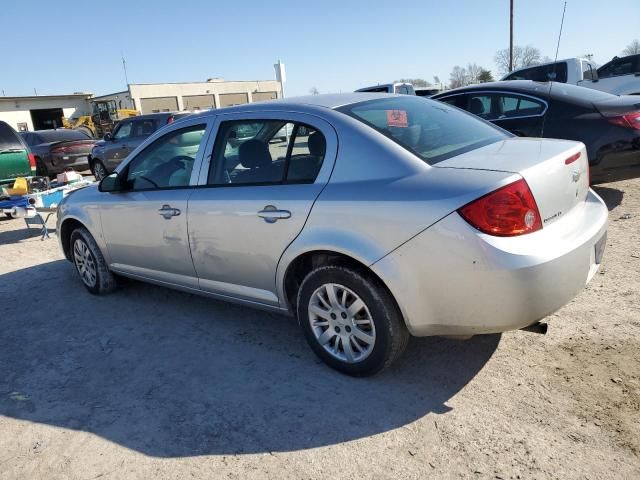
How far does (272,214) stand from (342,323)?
784 millimetres

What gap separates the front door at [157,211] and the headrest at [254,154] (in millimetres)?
359

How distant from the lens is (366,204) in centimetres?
271

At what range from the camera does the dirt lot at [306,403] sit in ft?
7.84

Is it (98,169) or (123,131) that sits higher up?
(123,131)

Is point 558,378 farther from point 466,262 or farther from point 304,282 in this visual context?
point 304,282

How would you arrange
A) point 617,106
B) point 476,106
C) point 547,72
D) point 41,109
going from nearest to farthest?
1. point 617,106
2. point 476,106
3. point 547,72
4. point 41,109

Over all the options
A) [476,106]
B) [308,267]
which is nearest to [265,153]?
[308,267]

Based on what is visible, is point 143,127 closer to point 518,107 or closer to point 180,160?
point 518,107

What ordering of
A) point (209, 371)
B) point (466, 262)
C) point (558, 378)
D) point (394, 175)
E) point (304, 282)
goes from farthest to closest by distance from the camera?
point (209, 371)
point (304, 282)
point (558, 378)
point (394, 175)
point (466, 262)

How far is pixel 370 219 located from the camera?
2.69 meters

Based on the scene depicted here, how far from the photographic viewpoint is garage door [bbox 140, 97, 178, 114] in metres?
58.1

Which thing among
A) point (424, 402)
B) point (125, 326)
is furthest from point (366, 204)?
point (125, 326)

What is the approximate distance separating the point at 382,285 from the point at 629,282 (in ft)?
8.00

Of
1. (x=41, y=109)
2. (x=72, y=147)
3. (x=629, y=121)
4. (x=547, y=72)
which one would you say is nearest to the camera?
(x=629, y=121)
